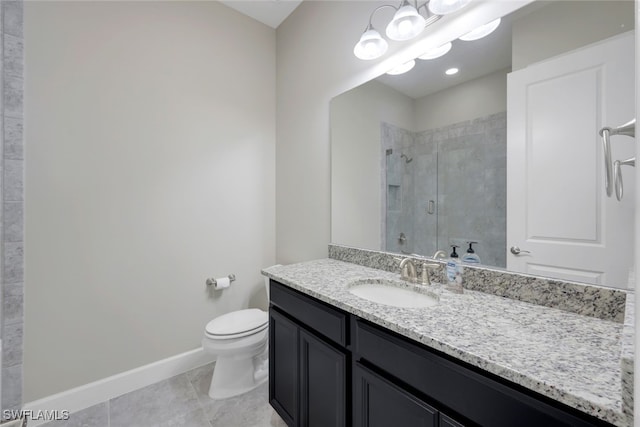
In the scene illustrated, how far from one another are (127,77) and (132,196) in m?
0.79

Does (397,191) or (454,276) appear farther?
(397,191)

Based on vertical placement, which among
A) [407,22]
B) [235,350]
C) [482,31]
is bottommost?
[235,350]

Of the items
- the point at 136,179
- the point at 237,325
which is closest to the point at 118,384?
the point at 237,325

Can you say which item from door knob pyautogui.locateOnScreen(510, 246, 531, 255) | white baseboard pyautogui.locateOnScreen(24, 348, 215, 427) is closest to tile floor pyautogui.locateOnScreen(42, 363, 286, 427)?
white baseboard pyautogui.locateOnScreen(24, 348, 215, 427)

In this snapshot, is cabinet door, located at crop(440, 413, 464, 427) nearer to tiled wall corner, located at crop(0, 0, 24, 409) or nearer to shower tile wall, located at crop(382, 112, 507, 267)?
shower tile wall, located at crop(382, 112, 507, 267)

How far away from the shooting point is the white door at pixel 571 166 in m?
0.87

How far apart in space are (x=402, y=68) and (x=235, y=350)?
1.96m

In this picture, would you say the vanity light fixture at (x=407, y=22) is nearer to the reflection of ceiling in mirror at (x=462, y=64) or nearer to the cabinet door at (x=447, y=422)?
the reflection of ceiling in mirror at (x=462, y=64)

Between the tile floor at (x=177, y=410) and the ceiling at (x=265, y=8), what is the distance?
2926 millimetres

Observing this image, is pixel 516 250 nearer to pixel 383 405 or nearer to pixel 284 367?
pixel 383 405

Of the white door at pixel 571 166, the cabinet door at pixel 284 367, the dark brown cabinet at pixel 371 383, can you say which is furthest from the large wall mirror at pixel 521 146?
the cabinet door at pixel 284 367

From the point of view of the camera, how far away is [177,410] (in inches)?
63.5

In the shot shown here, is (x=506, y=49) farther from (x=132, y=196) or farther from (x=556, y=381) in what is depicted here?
(x=132, y=196)

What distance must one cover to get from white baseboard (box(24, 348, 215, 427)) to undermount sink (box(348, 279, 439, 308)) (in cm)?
152
